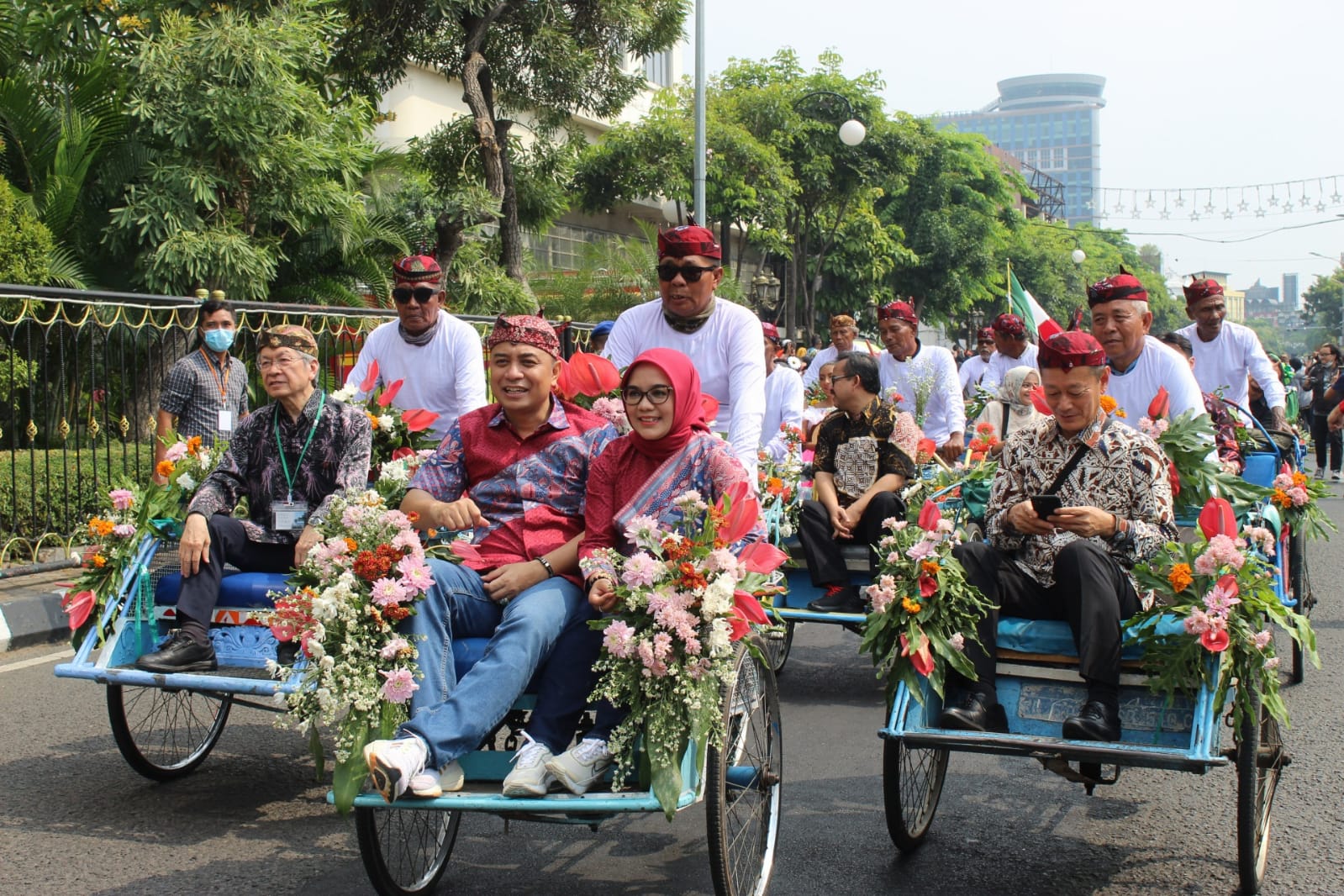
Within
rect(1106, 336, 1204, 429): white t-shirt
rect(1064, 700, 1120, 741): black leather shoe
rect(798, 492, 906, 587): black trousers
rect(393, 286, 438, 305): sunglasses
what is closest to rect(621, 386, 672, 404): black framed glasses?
rect(1064, 700, 1120, 741): black leather shoe

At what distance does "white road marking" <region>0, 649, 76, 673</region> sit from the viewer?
7652mm

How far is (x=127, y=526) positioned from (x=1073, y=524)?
3.63 m

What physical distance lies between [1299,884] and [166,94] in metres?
13.6

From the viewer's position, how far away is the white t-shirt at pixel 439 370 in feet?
22.0

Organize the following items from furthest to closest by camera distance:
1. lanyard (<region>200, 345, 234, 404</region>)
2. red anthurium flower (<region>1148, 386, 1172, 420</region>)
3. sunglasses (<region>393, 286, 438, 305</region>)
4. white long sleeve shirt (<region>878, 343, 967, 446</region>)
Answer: white long sleeve shirt (<region>878, 343, 967, 446</region>), lanyard (<region>200, 345, 234, 404</region>), sunglasses (<region>393, 286, 438, 305</region>), red anthurium flower (<region>1148, 386, 1172, 420</region>)

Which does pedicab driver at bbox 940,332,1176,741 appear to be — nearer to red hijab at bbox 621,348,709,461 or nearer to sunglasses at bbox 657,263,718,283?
red hijab at bbox 621,348,709,461

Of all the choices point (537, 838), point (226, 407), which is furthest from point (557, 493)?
point (226, 407)

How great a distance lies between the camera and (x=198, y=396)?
8531 mm

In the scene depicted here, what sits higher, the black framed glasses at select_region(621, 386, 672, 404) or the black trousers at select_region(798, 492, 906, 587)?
the black framed glasses at select_region(621, 386, 672, 404)

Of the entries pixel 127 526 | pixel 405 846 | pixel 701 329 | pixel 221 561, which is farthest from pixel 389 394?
pixel 405 846

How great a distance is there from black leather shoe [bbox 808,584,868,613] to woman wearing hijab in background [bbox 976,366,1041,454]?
203cm

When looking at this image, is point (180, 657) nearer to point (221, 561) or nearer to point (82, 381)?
point (221, 561)

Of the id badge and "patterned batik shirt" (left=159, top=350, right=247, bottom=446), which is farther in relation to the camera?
"patterned batik shirt" (left=159, top=350, right=247, bottom=446)

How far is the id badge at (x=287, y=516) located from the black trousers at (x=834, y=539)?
287 cm
